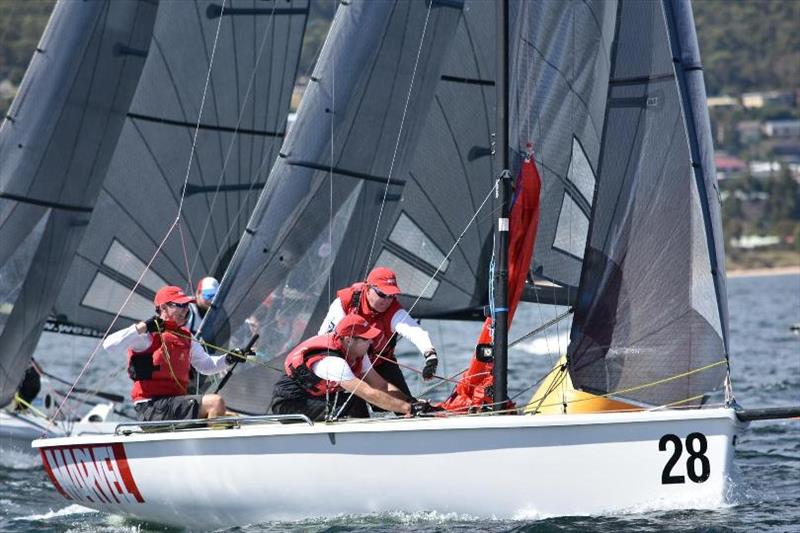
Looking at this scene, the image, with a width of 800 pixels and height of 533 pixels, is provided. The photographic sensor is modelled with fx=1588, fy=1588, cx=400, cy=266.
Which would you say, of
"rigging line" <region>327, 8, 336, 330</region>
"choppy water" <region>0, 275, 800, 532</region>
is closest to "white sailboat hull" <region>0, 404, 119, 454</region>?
"choppy water" <region>0, 275, 800, 532</region>

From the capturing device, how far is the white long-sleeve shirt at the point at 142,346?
7.46 meters

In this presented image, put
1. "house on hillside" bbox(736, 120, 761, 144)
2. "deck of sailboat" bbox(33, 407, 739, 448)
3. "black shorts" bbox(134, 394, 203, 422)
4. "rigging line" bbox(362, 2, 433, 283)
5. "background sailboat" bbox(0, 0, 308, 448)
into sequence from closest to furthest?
"deck of sailboat" bbox(33, 407, 739, 448) < "black shorts" bbox(134, 394, 203, 422) < "rigging line" bbox(362, 2, 433, 283) < "background sailboat" bbox(0, 0, 308, 448) < "house on hillside" bbox(736, 120, 761, 144)

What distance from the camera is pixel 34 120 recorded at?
11320 mm

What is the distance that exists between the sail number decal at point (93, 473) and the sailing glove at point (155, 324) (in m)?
0.58

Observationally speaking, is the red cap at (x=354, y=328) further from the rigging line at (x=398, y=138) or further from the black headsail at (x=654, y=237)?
the rigging line at (x=398, y=138)

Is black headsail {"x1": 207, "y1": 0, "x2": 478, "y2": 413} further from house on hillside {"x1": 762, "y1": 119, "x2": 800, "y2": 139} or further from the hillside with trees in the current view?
house on hillside {"x1": 762, "y1": 119, "x2": 800, "y2": 139}

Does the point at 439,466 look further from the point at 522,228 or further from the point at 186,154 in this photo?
the point at 186,154

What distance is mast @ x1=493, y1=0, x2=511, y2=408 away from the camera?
23.9ft

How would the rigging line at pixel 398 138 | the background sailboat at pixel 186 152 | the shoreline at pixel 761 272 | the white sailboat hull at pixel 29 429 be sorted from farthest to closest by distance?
the shoreline at pixel 761 272 < the background sailboat at pixel 186 152 < the white sailboat hull at pixel 29 429 < the rigging line at pixel 398 138

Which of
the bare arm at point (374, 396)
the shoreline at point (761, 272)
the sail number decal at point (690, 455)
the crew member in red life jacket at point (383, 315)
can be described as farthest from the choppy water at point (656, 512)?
the shoreline at point (761, 272)

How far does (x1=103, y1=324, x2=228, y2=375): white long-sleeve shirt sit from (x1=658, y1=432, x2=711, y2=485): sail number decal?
2.44 m

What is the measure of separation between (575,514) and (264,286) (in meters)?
2.88

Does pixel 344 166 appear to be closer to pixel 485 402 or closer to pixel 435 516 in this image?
pixel 485 402

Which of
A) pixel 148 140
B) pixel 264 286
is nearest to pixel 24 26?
pixel 148 140
